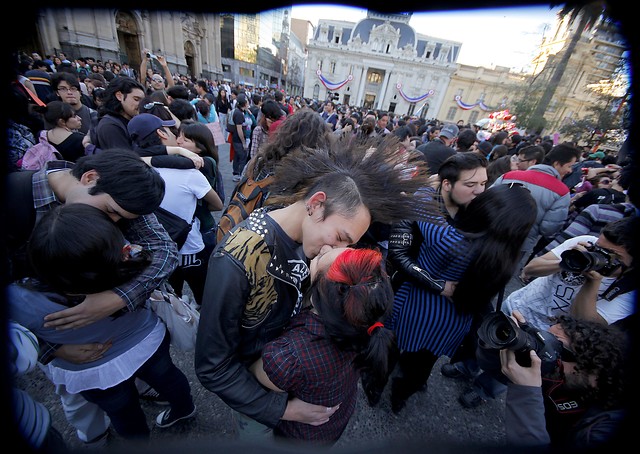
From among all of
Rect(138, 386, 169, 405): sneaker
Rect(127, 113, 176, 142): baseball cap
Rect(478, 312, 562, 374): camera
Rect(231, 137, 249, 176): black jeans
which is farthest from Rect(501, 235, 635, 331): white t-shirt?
Rect(231, 137, 249, 176): black jeans

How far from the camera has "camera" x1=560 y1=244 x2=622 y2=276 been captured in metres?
1.46

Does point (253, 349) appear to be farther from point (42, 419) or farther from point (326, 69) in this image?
point (326, 69)

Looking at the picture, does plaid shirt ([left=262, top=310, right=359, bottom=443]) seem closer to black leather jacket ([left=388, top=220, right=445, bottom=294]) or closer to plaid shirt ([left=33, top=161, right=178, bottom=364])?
plaid shirt ([left=33, top=161, right=178, bottom=364])

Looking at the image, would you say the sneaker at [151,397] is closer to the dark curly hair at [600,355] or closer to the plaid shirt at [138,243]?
the plaid shirt at [138,243]

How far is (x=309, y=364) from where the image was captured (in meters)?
1.05

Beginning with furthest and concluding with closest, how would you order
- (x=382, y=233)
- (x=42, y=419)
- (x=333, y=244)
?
(x=382, y=233) → (x=333, y=244) → (x=42, y=419)

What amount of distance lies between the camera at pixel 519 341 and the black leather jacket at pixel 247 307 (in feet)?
3.35

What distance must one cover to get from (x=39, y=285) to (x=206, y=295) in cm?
80

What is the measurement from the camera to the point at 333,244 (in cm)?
118

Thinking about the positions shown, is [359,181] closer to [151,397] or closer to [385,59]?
[151,397]

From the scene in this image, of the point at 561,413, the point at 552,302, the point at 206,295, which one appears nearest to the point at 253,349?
the point at 206,295

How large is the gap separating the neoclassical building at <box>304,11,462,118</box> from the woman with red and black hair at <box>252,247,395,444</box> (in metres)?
55.3

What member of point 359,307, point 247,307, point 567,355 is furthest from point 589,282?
point 247,307

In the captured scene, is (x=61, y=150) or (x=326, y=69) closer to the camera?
(x=61, y=150)
